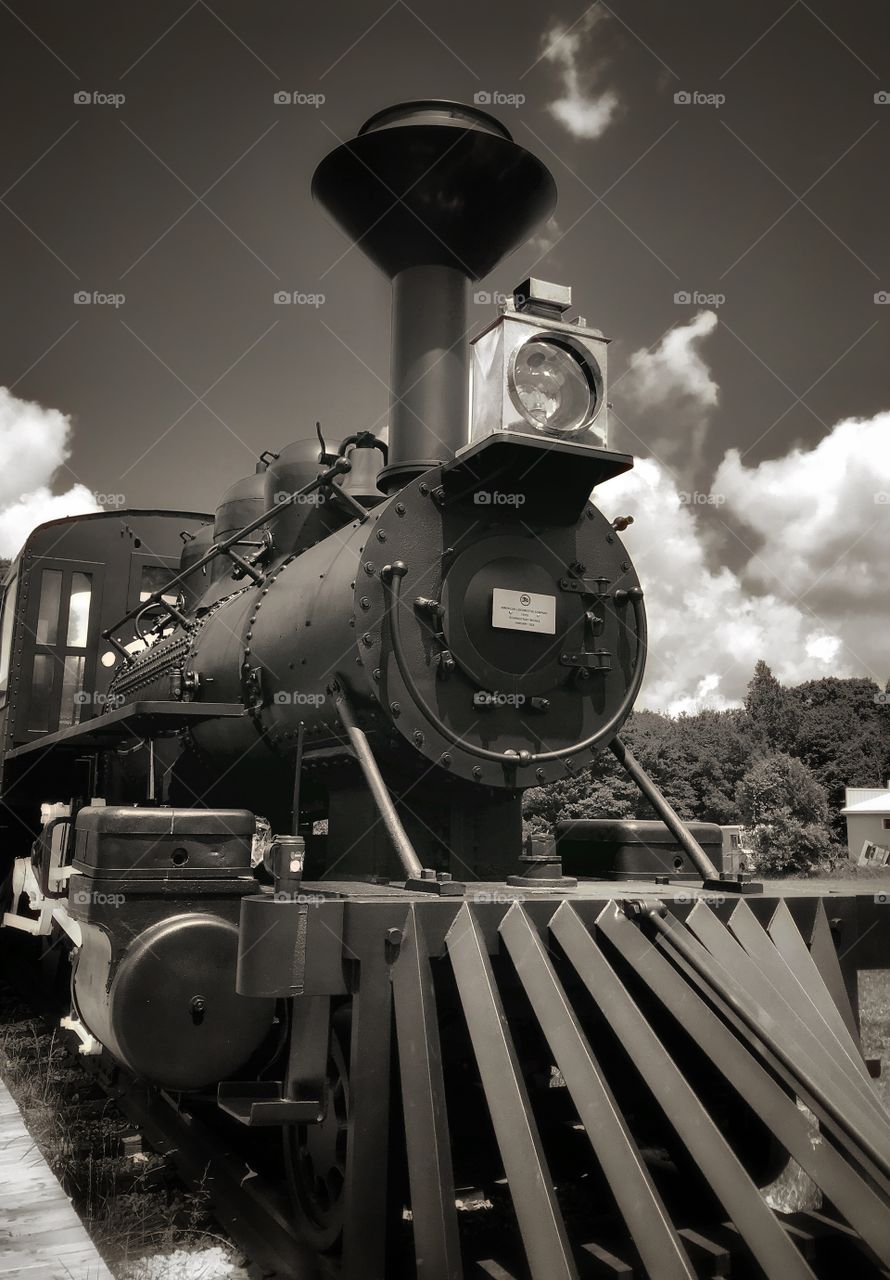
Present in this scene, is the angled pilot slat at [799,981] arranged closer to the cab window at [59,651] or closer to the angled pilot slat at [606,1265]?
the angled pilot slat at [606,1265]

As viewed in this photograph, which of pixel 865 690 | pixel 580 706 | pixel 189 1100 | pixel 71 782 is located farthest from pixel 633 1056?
pixel 865 690

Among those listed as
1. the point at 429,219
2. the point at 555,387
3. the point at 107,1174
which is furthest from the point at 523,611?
the point at 107,1174

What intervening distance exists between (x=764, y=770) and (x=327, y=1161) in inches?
1402

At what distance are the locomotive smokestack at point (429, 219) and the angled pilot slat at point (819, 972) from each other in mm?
2161

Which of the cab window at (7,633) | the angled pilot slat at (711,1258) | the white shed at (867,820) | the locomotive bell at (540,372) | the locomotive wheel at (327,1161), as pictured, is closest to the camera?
the angled pilot slat at (711,1258)

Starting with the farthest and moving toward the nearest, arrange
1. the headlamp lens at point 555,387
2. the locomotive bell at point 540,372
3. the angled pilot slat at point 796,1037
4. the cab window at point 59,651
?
the cab window at point 59,651
the headlamp lens at point 555,387
the locomotive bell at point 540,372
the angled pilot slat at point 796,1037

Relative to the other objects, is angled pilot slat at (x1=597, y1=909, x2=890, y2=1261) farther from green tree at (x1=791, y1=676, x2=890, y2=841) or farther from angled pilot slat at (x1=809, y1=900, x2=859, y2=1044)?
green tree at (x1=791, y1=676, x2=890, y2=841)

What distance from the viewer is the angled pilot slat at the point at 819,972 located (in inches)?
112

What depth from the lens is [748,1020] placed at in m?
2.63

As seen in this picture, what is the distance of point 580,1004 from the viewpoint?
3814 millimetres

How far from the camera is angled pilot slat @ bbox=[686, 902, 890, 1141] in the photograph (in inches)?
96.8

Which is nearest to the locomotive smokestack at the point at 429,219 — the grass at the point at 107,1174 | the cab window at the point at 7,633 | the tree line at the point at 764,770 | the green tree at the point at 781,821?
the grass at the point at 107,1174

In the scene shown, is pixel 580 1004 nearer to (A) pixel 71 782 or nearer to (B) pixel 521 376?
(B) pixel 521 376

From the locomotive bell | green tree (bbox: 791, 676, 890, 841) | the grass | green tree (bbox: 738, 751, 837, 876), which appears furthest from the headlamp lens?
green tree (bbox: 791, 676, 890, 841)
